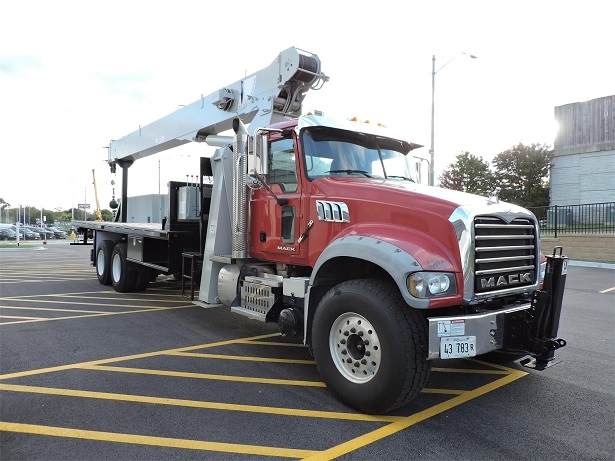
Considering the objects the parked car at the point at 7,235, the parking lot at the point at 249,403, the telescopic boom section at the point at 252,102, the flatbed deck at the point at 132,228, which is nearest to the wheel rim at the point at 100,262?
the flatbed deck at the point at 132,228

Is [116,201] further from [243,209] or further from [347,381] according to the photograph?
[347,381]

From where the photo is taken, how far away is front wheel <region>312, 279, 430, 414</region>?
3525 mm

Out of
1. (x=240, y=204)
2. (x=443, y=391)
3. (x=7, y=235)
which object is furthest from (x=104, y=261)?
(x=7, y=235)

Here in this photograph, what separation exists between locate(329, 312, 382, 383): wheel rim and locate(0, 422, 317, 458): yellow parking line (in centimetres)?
88

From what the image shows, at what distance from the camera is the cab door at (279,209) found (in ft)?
16.5

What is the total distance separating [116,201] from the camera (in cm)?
1210

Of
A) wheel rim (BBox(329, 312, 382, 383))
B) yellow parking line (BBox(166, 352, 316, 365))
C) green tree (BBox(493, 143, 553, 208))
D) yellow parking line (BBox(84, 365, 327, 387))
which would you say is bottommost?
yellow parking line (BBox(84, 365, 327, 387))

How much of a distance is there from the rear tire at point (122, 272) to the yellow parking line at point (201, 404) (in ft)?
17.0

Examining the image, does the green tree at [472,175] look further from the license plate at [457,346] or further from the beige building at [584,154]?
the license plate at [457,346]

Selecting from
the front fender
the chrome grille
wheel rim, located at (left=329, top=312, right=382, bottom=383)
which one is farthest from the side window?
the chrome grille

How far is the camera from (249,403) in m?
3.99

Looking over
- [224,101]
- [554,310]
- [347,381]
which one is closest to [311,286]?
[347,381]

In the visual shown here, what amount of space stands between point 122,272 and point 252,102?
4.95 metres

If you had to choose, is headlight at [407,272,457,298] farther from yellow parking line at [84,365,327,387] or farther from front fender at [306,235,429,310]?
yellow parking line at [84,365,327,387]
